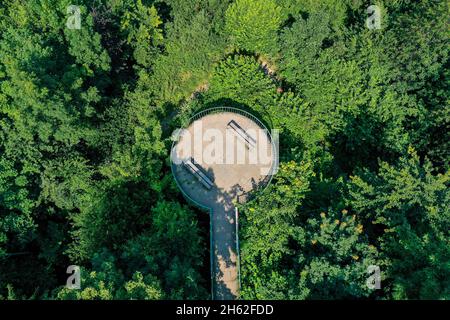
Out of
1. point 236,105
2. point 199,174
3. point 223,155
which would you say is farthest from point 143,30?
point 199,174

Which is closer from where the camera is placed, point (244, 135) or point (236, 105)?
point (244, 135)

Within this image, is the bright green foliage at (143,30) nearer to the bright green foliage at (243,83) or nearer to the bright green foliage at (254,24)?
the bright green foliage at (243,83)

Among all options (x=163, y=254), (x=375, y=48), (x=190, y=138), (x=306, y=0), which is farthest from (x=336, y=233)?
(x=306, y=0)

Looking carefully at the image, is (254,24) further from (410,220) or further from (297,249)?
(410,220)

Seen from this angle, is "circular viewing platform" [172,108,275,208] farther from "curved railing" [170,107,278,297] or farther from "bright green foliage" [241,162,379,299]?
"bright green foliage" [241,162,379,299]

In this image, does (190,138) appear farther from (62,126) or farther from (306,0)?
(306,0)

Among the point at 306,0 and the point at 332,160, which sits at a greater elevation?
the point at 306,0
